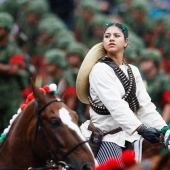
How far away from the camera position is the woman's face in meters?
7.94

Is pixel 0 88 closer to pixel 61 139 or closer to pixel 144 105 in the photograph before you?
pixel 144 105

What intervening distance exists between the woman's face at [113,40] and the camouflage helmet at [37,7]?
22.4 ft

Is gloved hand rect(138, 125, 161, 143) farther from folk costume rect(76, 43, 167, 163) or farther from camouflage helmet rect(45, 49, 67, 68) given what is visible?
camouflage helmet rect(45, 49, 67, 68)

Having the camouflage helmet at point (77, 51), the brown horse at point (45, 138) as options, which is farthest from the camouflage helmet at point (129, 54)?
the brown horse at point (45, 138)

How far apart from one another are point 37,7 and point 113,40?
22.7ft

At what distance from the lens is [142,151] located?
7855 mm

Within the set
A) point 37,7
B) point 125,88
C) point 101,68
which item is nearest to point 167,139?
point 125,88

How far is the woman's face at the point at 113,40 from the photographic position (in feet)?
26.0

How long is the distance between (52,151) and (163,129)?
1.44 metres

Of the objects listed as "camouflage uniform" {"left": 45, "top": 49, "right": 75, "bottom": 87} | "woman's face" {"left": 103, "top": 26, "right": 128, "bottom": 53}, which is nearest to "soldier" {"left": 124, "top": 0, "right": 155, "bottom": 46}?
"camouflage uniform" {"left": 45, "top": 49, "right": 75, "bottom": 87}

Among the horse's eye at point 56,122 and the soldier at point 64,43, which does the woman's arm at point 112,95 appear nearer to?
the horse's eye at point 56,122

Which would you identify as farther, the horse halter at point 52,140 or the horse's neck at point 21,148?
the horse's neck at point 21,148

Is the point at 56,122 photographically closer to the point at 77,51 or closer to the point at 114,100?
the point at 114,100

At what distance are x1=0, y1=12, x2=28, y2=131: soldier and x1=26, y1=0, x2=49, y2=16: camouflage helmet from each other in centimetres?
265
